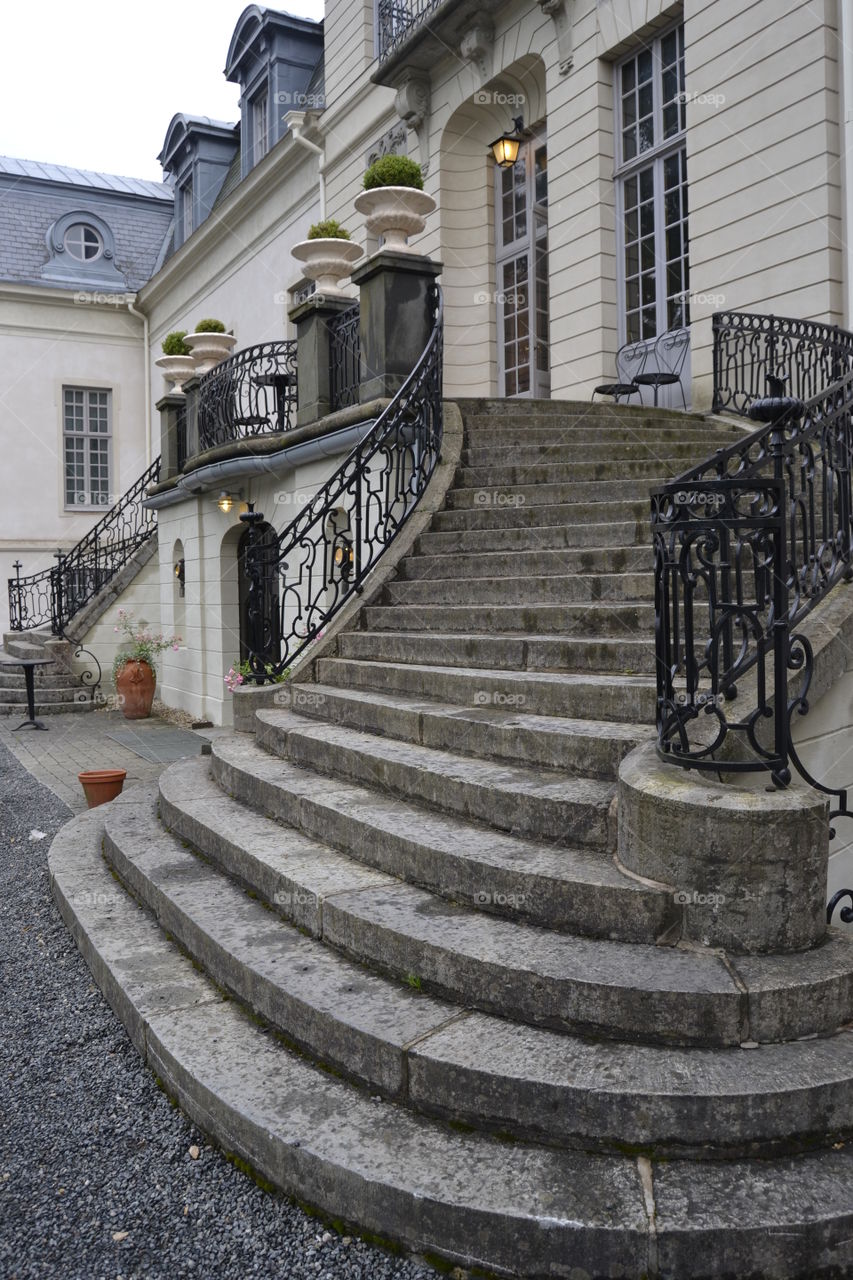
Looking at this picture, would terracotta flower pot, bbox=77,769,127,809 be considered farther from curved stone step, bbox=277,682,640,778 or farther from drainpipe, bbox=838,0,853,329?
drainpipe, bbox=838,0,853,329

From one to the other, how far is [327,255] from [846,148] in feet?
15.0

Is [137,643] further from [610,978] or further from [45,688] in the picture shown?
[610,978]

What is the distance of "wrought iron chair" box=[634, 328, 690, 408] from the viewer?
9945 millimetres

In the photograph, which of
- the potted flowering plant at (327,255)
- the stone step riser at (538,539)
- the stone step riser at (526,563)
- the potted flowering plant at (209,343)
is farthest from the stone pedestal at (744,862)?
the potted flowering plant at (209,343)

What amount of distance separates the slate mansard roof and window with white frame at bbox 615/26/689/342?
51.4 feet

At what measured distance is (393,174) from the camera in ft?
27.7

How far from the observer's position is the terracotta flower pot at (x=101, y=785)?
23.4 ft

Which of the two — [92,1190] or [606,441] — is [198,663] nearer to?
[606,441]

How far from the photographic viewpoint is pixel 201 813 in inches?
197

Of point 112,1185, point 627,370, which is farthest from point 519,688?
point 627,370

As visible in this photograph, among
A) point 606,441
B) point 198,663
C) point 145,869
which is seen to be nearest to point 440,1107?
point 145,869

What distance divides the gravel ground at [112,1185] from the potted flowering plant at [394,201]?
676 cm

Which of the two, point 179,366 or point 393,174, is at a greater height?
point 393,174

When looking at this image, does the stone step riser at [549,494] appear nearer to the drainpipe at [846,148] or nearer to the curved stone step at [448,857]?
the drainpipe at [846,148]
